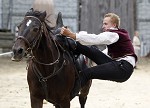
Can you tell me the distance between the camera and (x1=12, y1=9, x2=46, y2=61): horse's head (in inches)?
188

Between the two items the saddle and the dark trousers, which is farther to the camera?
the saddle

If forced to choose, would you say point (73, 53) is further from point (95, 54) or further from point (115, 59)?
point (115, 59)

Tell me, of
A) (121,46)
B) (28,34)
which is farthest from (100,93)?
(28,34)

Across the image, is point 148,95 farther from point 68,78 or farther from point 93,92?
point 68,78

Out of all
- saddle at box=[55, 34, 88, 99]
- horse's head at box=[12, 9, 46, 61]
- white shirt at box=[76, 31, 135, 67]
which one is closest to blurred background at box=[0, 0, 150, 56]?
saddle at box=[55, 34, 88, 99]

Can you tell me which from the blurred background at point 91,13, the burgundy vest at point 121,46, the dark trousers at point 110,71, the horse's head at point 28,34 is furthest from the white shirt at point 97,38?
the blurred background at point 91,13

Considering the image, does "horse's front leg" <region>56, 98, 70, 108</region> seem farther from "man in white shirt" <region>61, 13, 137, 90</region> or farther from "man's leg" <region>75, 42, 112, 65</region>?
"man's leg" <region>75, 42, 112, 65</region>

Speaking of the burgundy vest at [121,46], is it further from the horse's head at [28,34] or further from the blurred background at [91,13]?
the blurred background at [91,13]

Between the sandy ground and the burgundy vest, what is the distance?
321 centimetres

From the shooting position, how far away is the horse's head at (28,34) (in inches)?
188

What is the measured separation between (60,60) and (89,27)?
47.7 ft

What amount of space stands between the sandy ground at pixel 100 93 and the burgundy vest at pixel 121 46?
3213 millimetres

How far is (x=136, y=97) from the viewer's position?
1019 centimetres

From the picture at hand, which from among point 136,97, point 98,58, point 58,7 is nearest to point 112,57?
point 98,58
